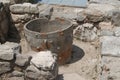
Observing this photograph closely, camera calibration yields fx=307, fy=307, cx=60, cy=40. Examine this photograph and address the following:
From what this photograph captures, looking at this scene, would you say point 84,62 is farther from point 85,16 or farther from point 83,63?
point 85,16

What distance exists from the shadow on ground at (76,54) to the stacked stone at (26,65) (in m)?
1.19

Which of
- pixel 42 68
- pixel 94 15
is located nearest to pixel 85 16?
pixel 94 15

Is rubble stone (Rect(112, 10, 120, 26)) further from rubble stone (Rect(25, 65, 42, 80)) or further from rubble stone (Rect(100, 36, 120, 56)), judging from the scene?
rubble stone (Rect(25, 65, 42, 80))

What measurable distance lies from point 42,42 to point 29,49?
16.2 inches

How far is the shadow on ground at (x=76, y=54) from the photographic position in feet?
21.1

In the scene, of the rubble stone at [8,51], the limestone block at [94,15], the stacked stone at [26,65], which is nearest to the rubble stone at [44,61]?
the stacked stone at [26,65]

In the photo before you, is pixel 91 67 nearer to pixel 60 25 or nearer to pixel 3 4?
pixel 60 25

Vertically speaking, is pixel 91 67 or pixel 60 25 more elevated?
pixel 60 25

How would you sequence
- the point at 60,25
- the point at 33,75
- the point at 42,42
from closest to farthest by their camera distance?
1. the point at 33,75
2. the point at 42,42
3. the point at 60,25

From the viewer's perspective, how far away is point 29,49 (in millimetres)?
6164

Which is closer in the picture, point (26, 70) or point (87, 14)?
point (26, 70)

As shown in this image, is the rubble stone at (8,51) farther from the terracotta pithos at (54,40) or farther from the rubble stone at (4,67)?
the terracotta pithos at (54,40)

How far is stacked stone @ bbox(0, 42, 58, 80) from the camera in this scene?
504 cm

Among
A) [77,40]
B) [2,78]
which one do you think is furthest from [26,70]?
[77,40]
